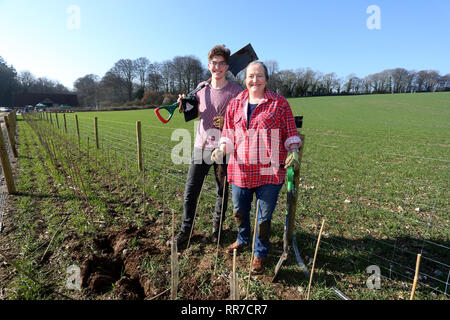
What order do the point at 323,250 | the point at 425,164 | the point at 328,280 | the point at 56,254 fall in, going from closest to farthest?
1. the point at 328,280
2. the point at 56,254
3. the point at 323,250
4. the point at 425,164

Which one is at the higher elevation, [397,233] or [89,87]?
[89,87]

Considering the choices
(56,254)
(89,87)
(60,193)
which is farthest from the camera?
(89,87)

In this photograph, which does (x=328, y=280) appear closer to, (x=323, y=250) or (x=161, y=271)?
(x=323, y=250)

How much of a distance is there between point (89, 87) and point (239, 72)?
71.8m

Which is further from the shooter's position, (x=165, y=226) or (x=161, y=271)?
(x=165, y=226)

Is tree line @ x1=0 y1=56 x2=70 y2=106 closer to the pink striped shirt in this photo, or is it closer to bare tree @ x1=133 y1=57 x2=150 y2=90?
bare tree @ x1=133 y1=57 x2=150 y2=90

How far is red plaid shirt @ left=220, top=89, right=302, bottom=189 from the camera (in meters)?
1.84

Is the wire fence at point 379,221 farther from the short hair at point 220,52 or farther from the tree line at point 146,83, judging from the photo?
the tree line at point 146,83

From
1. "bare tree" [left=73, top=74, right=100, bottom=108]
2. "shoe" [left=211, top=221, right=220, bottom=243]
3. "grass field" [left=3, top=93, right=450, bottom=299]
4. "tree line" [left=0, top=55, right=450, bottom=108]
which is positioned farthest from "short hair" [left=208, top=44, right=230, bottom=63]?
"bare tree" [left=73, top=74, right=100, bottom=108]

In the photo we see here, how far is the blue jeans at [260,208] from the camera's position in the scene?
1.96 m

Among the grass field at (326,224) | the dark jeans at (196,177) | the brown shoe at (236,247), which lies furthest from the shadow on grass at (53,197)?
the brown shoe at (236,247)

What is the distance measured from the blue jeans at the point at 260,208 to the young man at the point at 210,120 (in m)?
0.22

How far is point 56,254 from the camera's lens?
2.32m

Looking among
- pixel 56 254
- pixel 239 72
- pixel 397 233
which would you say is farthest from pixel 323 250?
pixel 56 254
